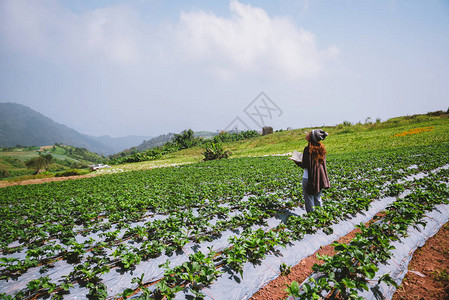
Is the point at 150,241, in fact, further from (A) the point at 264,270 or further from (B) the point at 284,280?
(B) the point at 284,280

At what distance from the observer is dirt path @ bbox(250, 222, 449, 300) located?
3.01 meters

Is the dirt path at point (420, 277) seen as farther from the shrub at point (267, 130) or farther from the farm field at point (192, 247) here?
the shrub at point (267, 130)

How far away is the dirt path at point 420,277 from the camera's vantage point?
9.89 ft

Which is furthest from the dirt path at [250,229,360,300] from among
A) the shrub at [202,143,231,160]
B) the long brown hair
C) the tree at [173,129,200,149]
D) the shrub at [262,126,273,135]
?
the shrub at [262,126,273,135]

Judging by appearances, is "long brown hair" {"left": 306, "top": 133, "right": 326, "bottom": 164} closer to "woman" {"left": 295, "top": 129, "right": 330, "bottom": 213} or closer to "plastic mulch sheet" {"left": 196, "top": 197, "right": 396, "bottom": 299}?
"woman" {"left": 295, "top": 129, "right": 330, "bottom": 213}

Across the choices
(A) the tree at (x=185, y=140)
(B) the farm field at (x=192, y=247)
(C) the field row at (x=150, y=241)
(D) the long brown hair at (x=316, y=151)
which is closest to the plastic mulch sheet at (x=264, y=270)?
(B) the farm field at (x=192, y=247)

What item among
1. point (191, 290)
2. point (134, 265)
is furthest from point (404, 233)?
point (134, 265)

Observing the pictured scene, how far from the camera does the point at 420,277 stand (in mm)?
3352

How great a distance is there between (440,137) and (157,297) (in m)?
34.2

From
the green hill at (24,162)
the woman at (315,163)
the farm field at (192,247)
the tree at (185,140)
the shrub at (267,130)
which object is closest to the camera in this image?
the farm field at (192,247)

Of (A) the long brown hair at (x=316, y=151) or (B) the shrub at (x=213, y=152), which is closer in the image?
(A) the long brown hair at (x=316, y=151)

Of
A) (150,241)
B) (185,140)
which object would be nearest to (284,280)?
(150,241)

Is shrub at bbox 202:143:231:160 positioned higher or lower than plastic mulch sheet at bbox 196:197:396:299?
higher

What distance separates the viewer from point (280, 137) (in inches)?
1763
